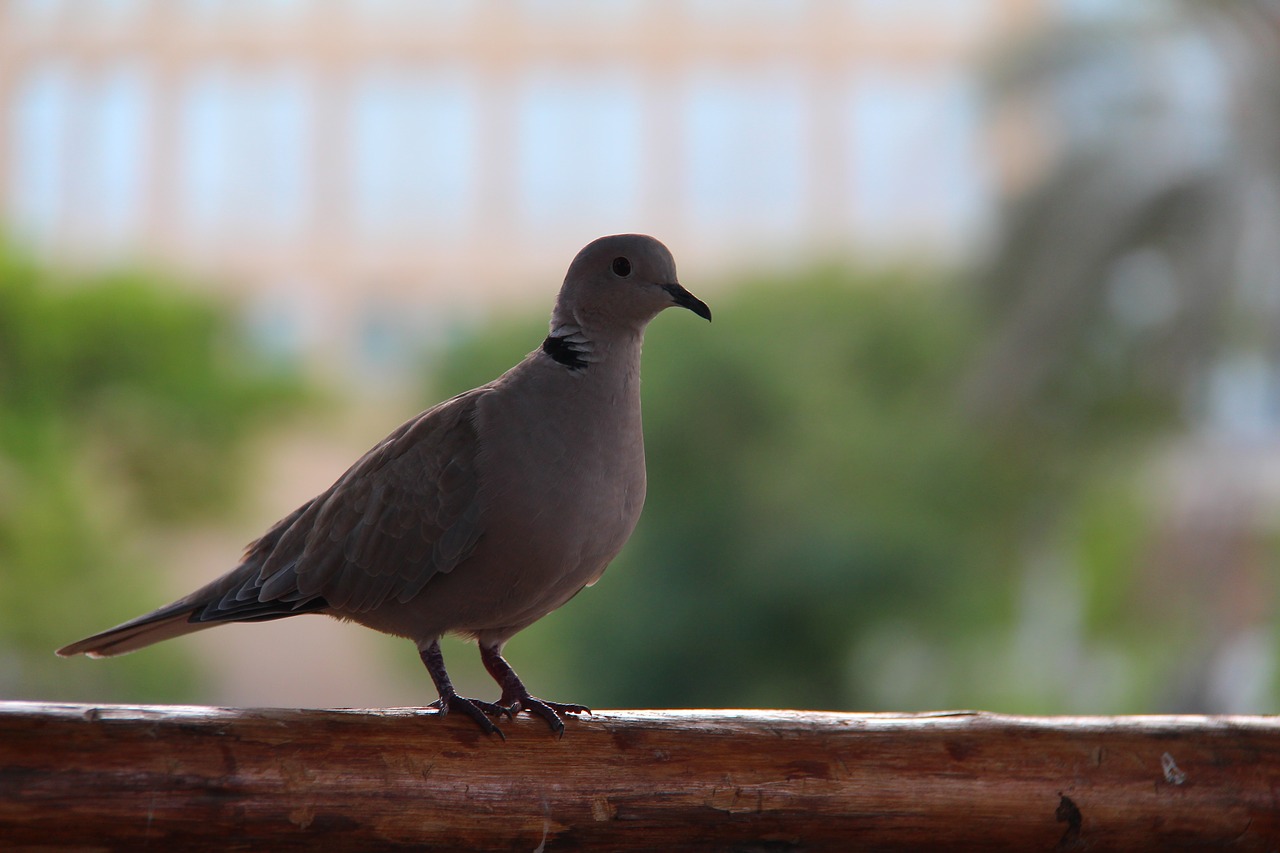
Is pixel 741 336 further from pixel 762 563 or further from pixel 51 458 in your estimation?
pixel 51 458

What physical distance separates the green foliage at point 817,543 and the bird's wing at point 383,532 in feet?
20.7

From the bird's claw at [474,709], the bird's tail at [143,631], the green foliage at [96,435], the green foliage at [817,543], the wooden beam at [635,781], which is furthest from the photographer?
the green foliage at [817,543]

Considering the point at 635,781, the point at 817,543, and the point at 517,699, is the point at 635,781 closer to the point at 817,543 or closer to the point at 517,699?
the point at 517,699

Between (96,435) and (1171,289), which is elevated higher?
(1171,289)

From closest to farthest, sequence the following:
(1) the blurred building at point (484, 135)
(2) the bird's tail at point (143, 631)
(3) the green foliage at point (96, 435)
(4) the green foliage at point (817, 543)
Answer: (2) the bird's tail at point (143, 631) < (3) the green foliage at point (96, 435) < (4) the green foliage at point (817, 543) < (1) the blurred building at point (484, 135)

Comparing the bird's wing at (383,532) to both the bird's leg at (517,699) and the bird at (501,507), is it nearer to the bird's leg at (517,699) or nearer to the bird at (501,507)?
the bird at (501,507)

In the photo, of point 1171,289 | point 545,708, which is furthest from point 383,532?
point 1171,289

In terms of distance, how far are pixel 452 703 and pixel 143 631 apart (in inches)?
19.1

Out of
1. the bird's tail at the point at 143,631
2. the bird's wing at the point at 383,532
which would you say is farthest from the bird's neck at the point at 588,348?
the bird's tail at the point at 143,631

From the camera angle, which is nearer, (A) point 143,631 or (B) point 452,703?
(B) point 452,703

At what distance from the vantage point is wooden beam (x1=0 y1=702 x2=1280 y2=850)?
57.3 inches

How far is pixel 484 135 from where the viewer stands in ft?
41.5

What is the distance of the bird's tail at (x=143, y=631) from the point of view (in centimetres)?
177

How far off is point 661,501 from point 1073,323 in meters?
3.09
